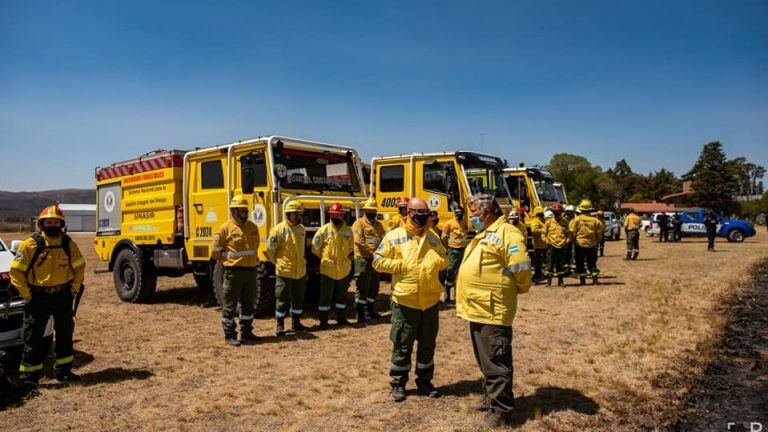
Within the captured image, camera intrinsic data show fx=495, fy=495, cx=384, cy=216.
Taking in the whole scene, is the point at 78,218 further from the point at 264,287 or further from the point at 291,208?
the point at 291,208

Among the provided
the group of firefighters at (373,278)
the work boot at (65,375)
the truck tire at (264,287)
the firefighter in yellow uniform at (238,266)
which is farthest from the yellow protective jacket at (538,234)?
the work boot at (65,375)

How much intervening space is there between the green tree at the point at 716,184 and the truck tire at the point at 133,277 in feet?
241

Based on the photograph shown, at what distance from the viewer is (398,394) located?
4.55 metres

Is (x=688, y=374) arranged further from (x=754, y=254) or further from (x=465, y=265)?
(x=754, y=254)

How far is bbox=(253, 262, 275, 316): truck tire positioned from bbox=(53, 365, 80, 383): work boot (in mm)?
2743

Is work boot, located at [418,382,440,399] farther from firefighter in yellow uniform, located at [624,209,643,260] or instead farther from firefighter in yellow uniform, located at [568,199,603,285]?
firefighter in yellow uniform, located at [624,209,643,260]

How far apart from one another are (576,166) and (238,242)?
2804 inches

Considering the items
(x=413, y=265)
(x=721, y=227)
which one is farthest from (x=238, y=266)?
(x=721, y=227)

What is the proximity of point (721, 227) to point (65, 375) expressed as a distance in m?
31.2

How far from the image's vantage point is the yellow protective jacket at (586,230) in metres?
11.2

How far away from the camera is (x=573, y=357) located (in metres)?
5.93

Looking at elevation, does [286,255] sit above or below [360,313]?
above

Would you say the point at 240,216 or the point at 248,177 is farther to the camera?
the point at 248,177

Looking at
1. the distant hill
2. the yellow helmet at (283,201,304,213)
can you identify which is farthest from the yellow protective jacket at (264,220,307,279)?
the distant hill
